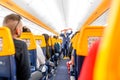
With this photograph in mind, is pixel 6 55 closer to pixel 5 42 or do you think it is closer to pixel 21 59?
pixel 5 42

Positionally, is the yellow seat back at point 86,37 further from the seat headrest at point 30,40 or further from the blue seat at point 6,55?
the seat headrest at point 30,40

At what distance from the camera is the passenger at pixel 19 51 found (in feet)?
8.66

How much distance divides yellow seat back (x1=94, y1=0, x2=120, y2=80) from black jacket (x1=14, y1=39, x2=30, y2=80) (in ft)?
7.56

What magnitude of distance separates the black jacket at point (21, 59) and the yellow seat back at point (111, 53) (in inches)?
90.7

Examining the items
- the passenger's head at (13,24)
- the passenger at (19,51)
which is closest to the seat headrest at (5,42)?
the passenger at (19,51)

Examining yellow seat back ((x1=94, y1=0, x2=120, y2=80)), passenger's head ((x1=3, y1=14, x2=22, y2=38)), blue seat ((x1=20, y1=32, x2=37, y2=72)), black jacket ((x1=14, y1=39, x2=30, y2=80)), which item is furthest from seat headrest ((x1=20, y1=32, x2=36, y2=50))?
yellow seat back ((x1=94, y1=0, x2=120, y2=80))

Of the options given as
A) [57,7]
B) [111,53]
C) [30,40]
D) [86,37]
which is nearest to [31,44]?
[30,40]

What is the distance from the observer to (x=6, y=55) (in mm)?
2264

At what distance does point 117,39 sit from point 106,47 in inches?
0.9

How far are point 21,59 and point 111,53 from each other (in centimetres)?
235

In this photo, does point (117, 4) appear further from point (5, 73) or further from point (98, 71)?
point (5, 73)

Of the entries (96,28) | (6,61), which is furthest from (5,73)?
(96,28)

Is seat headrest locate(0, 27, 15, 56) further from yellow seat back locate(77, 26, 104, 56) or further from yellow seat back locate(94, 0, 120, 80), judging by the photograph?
yellow seat back locate(94, 0, 120, 80)

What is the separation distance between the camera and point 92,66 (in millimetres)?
441
